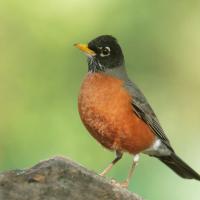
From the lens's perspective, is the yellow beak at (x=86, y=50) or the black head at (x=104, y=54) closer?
the yellow beak at (x=86, y=50)

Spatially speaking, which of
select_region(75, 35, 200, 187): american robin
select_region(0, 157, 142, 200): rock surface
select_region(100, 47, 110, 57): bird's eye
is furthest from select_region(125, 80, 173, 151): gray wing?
select_region(0, 157, 142, 200): rock surface

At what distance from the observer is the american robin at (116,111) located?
690cm

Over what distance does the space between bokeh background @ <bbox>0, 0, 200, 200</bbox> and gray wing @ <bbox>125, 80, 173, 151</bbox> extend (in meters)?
0.41

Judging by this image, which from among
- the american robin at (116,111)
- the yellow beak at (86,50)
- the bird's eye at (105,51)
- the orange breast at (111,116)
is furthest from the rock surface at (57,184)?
the bird's eye at (105,51)

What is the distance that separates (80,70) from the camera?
8.41m

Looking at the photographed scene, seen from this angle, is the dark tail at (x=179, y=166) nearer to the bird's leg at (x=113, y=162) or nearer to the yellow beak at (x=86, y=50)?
the bird's leg at (x=113, y=162)

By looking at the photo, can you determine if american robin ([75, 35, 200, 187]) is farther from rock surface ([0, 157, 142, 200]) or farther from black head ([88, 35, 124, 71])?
rock surface ([0, 157, 142, 200])

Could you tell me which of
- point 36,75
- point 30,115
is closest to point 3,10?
point 36,75

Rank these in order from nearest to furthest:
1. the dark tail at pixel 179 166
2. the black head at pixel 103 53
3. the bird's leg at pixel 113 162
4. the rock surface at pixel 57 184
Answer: the rock surface at pixel 57 184
the bird's leg at pixel 113 162
the black head at pixel 103 53
the dark tail at pixel 179 166

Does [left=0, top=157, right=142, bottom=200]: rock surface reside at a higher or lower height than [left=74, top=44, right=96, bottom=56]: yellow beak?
lower

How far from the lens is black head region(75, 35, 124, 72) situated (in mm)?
7434

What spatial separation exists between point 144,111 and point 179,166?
0.95 metres

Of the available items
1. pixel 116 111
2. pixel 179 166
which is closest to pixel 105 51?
pixel 116 111

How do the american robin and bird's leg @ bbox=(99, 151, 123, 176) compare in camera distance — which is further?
bird's leg @ bbox=(99, 151, 123, 176)
